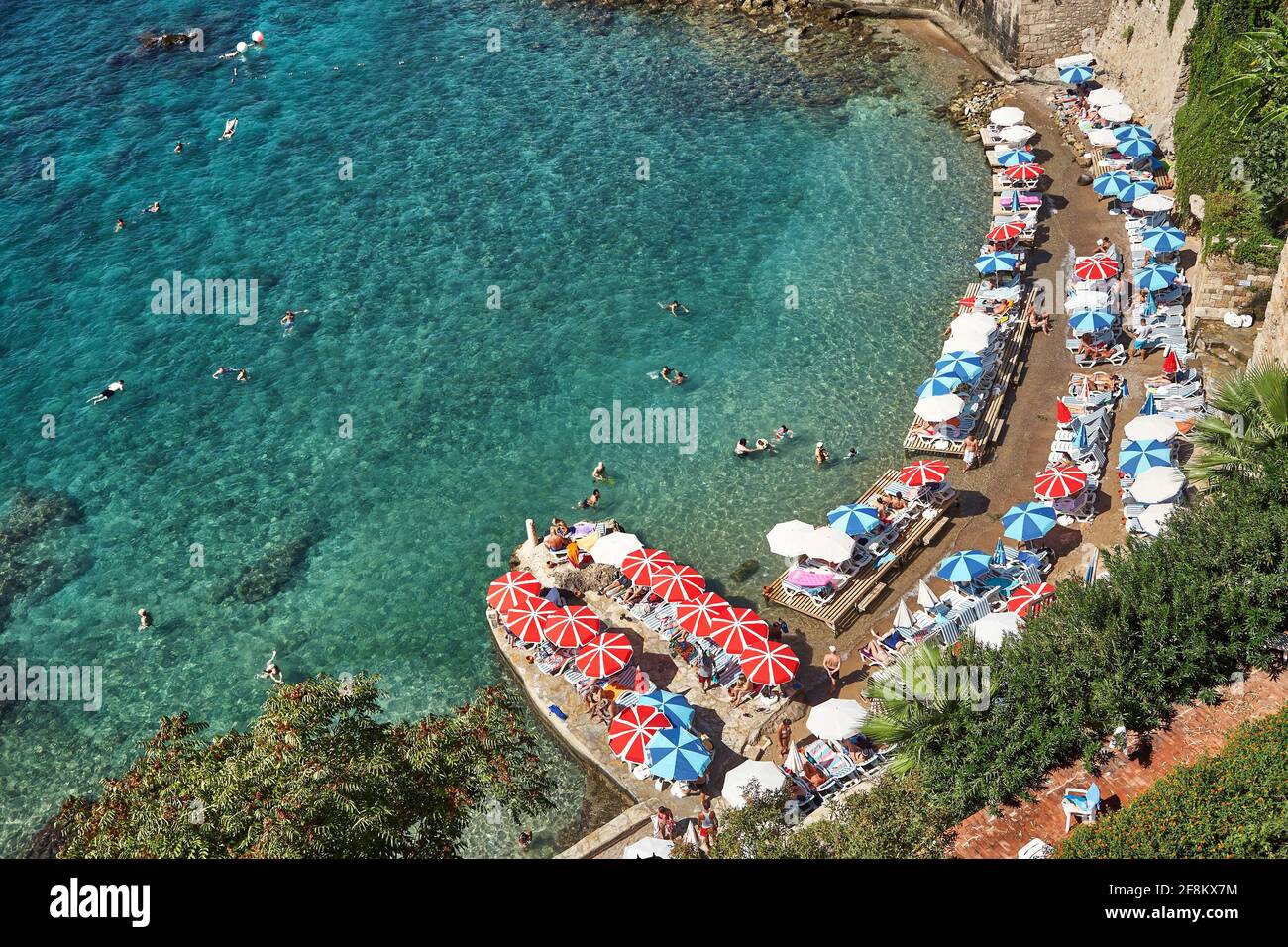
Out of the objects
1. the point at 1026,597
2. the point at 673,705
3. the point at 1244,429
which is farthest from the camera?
the point at 1026,597

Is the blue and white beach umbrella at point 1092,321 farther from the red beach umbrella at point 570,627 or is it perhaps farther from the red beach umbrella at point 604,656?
the red beach umbrella at point 570,627

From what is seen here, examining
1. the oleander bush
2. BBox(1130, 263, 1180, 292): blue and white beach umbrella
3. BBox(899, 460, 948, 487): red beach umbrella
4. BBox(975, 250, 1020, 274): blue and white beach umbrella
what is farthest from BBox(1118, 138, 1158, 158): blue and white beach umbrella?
the oleander bush

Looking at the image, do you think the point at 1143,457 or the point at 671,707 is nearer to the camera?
the point at 671,707

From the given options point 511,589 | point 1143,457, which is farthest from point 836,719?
point 1143,457

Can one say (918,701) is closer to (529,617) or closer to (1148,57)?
(529,617)

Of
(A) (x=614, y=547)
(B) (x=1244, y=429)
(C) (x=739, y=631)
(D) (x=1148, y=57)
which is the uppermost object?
(D) (x=1148, y=57)

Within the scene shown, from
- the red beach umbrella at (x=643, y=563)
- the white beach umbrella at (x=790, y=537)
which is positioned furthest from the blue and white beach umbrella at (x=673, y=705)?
the white beach umbrella at (x=790, y=537)
